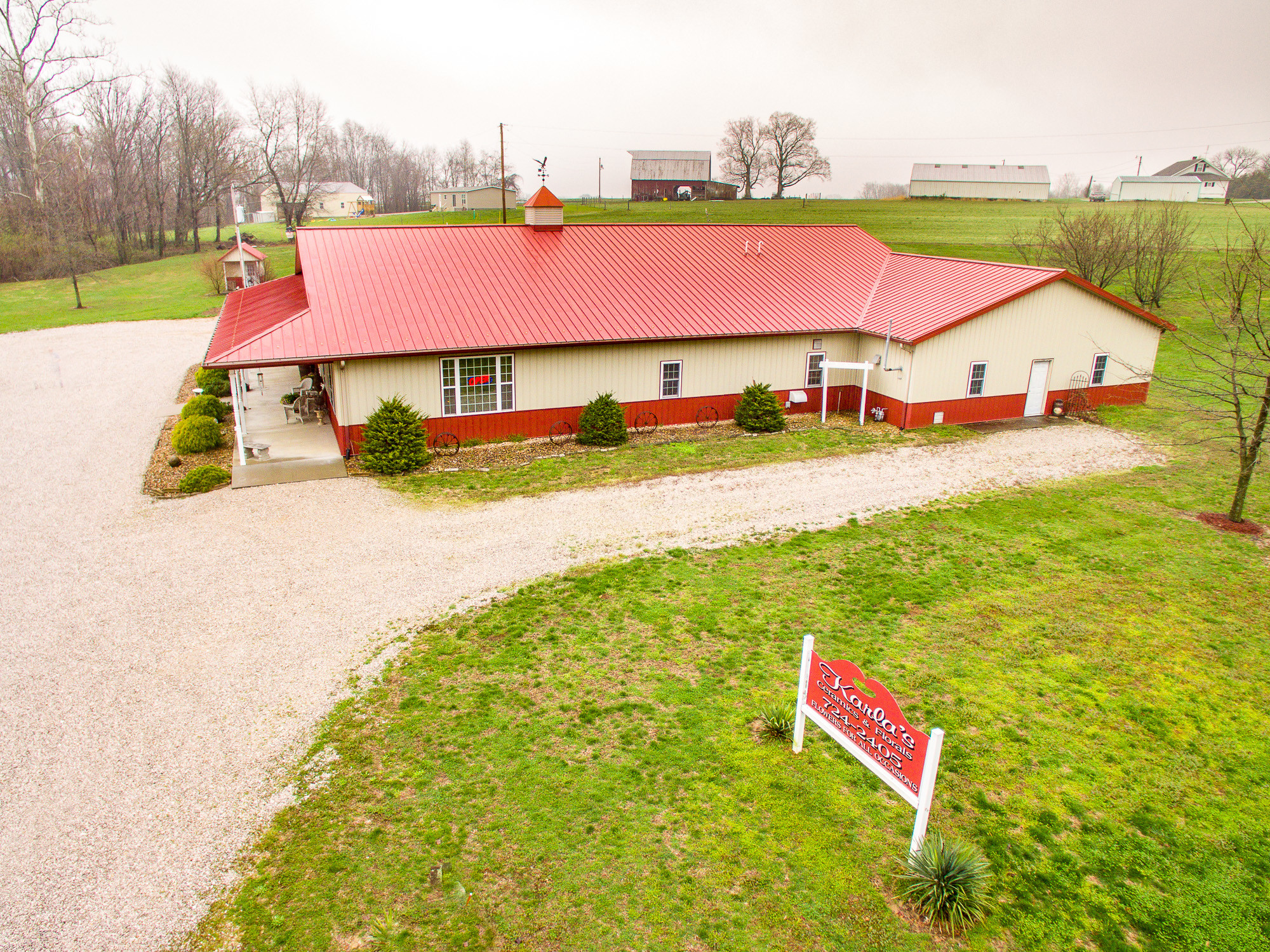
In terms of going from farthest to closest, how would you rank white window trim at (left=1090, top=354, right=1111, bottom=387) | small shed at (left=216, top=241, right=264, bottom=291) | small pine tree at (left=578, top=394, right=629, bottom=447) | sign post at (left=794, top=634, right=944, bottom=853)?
small shed at (left=216, top=241, right=264, bottom=291) → white window trim at (left=1090, top=354, right=1111, bottom=387) → small pine tree at (left=578, top=394, right=629, bottom=447) → sign post at (left=794, top=634, right=944, bottom=853)

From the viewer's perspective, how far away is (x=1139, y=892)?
7207 mm

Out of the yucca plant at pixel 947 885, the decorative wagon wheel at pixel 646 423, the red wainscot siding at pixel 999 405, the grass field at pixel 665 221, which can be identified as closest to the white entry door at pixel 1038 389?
the red wainscot siding at pixel 999 405

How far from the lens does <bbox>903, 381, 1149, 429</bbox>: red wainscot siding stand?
2252 cm

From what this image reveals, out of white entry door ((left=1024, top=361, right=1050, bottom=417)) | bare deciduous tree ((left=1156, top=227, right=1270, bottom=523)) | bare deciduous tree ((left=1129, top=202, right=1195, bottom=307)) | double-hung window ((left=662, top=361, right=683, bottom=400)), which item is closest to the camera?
bare deciduous tree ((left=1156, top=227, right=1270, bottom=523))

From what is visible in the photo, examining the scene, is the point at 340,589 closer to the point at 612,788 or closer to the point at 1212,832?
the point at 612,788

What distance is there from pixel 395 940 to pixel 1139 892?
6.92m

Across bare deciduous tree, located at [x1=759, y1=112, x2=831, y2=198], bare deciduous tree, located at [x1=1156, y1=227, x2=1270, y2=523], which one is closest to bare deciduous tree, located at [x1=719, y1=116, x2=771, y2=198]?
bare deciduous tree, located at [x1=759, y1=112, x2=831, y2=198]

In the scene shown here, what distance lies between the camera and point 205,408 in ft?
71.3

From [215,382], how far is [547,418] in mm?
12452

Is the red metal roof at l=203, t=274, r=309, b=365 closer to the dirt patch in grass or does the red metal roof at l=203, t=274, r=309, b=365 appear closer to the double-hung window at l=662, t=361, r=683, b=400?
the dirt patch in grass

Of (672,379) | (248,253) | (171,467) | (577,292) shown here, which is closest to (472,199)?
(248,253)

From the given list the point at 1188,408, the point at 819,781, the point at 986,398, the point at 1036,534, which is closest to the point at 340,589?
the point at 819,781

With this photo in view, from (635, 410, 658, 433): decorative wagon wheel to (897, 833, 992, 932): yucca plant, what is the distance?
1567 centimetres

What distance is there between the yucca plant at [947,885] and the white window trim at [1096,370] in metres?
21.7
